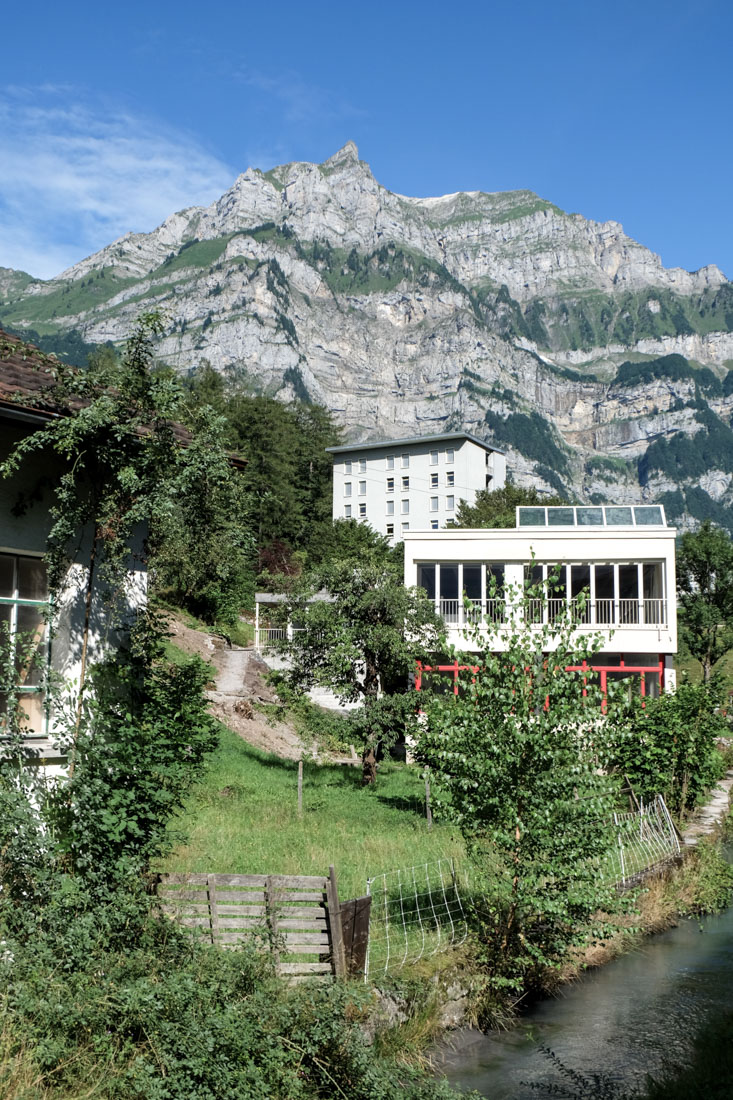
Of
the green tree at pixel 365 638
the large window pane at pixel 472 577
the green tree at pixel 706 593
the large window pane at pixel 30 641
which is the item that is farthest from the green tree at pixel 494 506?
the large window pane at pixel 30 641

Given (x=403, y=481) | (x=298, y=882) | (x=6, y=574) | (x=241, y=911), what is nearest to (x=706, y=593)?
(x=241, y=911)

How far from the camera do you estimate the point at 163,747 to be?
9.25 m

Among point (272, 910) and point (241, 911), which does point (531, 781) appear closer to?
point (272, 910)

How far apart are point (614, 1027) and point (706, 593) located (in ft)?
143

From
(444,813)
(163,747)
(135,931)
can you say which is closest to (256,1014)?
(135,931)

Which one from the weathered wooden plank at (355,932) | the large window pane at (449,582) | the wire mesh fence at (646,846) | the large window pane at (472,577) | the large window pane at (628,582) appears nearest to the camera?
the weathered wooden plank at (355,932)

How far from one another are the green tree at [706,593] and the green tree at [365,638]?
29.2 metres

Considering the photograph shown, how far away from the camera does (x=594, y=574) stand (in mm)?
35938

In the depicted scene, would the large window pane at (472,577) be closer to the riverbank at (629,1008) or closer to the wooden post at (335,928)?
the riverbank at (629,1008)

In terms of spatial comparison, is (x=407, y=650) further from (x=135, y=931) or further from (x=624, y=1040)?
(x=135, y=931)

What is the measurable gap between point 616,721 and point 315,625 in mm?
14909

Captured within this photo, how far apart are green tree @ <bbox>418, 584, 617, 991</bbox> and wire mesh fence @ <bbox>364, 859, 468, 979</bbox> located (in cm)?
84

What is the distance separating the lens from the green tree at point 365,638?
83.1ft

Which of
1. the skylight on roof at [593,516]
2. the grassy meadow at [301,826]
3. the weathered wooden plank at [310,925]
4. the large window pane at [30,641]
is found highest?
the skylight on roof at [593,516]
